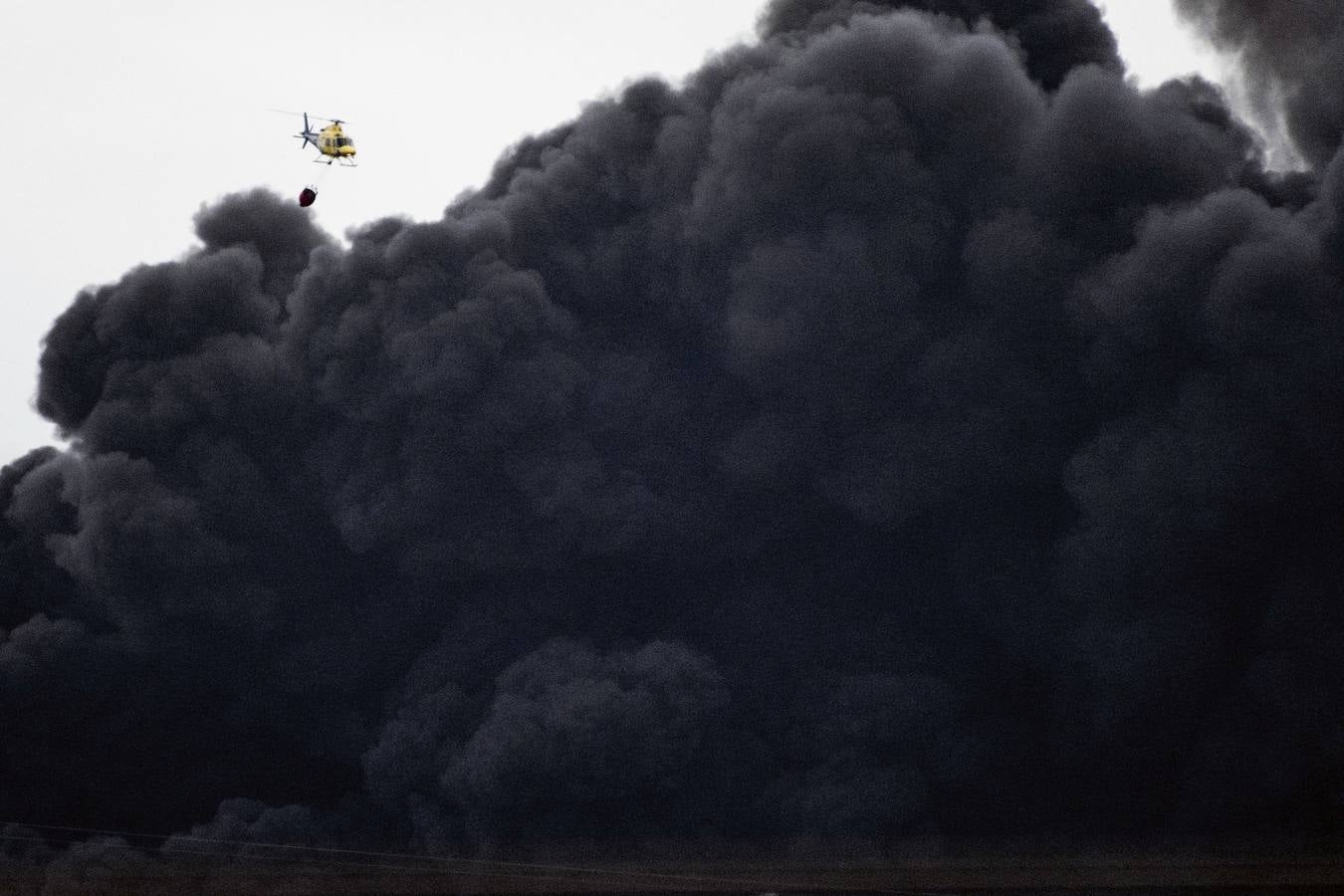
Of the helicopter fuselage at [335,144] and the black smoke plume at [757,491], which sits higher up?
the helicopter fuselage at [335,144]

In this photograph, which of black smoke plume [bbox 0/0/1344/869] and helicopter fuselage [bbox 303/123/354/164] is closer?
black smoke plume [bbox 0/0/1344/869]

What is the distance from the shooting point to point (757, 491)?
60312mm

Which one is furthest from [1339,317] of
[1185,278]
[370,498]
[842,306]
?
[370,498]

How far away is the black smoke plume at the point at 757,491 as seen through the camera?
172 ft

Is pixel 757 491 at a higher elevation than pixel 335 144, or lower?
lower

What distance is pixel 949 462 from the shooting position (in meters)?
56.4

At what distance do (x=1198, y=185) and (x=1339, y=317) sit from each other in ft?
23.0

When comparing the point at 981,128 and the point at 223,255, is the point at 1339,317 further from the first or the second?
the point at 223,255

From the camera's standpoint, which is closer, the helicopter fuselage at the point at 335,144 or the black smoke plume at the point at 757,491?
the black smoke plume at the point at 757,491

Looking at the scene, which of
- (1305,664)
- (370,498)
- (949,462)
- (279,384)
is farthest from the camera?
(279,384)

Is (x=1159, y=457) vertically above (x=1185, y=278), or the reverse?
(x=1185, y=278)

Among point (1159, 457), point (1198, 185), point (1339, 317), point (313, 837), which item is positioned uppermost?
point (1198, 185)

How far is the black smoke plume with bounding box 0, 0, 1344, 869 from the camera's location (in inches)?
2066

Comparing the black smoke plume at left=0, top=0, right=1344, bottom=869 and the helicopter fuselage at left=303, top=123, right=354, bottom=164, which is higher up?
the helicopter fuselage at left=303, top=123, right=354, bottom=164
